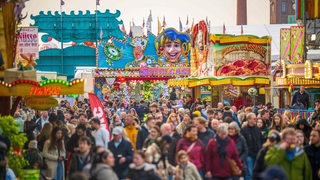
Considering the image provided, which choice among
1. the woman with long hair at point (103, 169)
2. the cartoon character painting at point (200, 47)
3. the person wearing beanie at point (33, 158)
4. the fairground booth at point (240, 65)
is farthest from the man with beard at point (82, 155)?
the cartoon character painting at point (200, 47)

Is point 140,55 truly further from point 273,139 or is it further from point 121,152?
point 273,139

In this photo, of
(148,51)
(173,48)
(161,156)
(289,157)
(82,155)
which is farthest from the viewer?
(148,51)

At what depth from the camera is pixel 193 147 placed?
46.0 feet

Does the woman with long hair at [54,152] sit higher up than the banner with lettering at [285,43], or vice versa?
the banner with lettering at [285,43]

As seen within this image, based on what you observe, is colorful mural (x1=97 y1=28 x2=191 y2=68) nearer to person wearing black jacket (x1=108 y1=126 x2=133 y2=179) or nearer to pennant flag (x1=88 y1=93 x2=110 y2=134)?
pennant flag (x1=88 y1=93 x2=110 y2=134)

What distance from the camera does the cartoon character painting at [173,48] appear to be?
60.1 m

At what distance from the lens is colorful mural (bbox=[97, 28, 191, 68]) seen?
60281 mm

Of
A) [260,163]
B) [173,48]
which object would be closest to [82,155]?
[260,163]

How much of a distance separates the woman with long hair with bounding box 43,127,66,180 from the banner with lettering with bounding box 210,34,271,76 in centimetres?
2515

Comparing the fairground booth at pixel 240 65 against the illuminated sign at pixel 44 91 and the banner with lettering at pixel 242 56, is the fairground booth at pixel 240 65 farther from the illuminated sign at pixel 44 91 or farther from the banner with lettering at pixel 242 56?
the illuminated sign at pixel 44 91

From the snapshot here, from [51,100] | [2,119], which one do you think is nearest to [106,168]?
[2,119]

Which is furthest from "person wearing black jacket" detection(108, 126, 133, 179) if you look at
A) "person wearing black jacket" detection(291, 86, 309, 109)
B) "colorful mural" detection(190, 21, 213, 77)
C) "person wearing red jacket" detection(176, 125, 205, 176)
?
"colorful mural" detection(190, 21, 213, 77)

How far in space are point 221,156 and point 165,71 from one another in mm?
46203

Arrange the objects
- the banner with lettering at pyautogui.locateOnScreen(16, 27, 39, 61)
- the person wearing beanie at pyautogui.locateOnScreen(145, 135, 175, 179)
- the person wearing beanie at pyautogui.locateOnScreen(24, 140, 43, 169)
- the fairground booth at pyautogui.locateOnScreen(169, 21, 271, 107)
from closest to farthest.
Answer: the person wearing beanie at pyautogui.locateOnScreen(145, 135, 175, 179) → the person wearing beanie at pyautogui.locateOnScreen(24, 140, 43, 169) → the banner with lettering at pyautogui.locateOnScreen(16, 27, 39, 61) → the fairground booth at pyautogui.locateOnScreen(169, 21, 271, 107)
